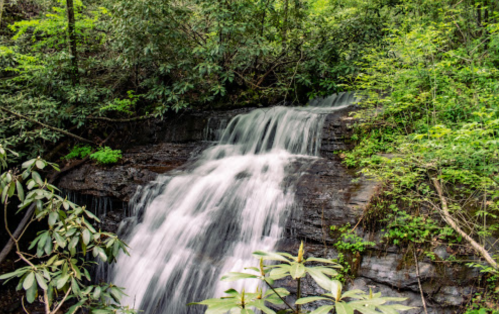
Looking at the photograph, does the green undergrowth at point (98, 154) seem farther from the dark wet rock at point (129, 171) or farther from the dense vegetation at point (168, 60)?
the dense vegetation at point (168, 60)

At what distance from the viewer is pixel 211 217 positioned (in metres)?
4.82

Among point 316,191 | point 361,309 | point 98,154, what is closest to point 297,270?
point 361,309

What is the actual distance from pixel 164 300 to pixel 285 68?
702cm

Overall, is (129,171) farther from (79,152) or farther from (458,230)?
(458,230)

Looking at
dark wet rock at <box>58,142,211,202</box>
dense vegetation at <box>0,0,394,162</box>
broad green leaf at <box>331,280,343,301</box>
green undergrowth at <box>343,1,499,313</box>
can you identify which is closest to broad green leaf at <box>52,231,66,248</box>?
broad green leaf at <box>331,280,343,301</box>

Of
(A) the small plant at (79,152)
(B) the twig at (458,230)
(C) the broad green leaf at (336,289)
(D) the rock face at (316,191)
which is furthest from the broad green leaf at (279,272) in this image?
(A) the small plant at (79,152)

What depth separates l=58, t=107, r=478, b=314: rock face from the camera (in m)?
3.05

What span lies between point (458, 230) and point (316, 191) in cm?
180

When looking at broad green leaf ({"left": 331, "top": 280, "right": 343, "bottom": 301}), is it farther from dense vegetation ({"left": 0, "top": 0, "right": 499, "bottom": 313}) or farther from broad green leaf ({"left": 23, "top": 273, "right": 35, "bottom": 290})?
dense vegetation ({"left": 0, "top": 0, "right": 499, "bottom": 313})

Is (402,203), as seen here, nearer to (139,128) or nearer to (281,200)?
(281,200)

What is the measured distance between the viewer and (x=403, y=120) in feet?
15.8

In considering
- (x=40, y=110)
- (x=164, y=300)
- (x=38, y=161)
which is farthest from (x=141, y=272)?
(x=40, y=110)

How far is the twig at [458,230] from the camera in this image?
277 centimetres

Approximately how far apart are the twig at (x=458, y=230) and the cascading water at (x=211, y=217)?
1.90 m
